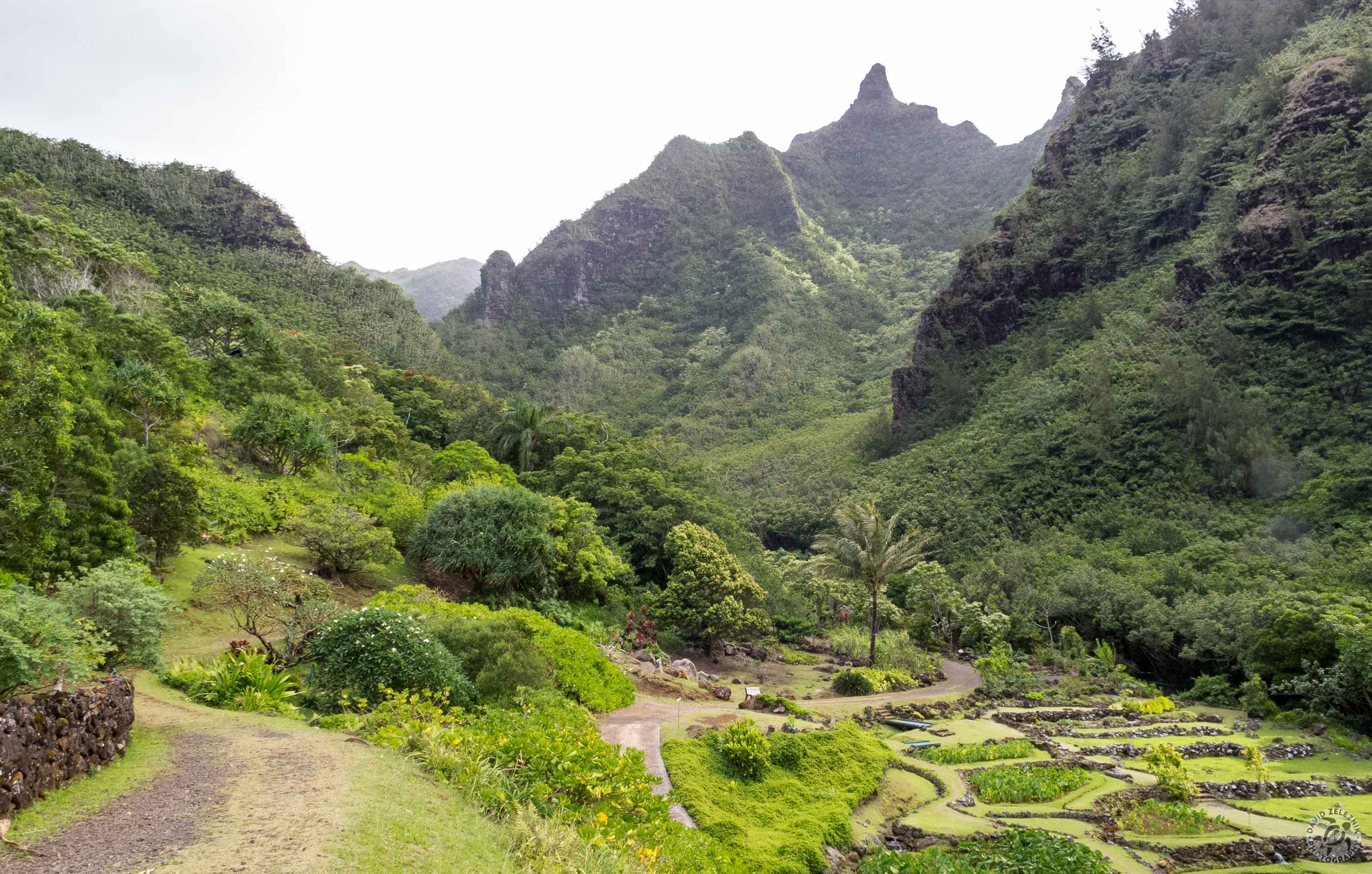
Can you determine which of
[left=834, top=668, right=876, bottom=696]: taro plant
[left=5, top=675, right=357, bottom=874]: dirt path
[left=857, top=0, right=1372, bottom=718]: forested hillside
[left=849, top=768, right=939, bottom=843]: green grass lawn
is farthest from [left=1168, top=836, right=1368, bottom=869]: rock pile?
[left=834, top=668, right=876, bottom=696]: taro plant

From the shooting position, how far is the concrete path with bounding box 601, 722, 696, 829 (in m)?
8.88

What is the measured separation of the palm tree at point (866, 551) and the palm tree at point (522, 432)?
53.8ft

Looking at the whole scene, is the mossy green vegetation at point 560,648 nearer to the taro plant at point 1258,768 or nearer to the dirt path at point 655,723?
the dirt path at point 655,723

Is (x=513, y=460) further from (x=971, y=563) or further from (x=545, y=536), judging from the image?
(x=971, y=563)

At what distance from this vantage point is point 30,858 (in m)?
4.25

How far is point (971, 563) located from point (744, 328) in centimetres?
6498

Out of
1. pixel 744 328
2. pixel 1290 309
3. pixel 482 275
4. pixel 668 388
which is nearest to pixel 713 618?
pixel 1290 309

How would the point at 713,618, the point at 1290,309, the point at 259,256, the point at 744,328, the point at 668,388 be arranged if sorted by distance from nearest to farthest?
the point at 713,618 → the point at 1290,309 → the point at 259,256 → the point at 668,388 → the point at 744,328

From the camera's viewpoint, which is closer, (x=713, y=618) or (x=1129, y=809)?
(x=1129, y=809)

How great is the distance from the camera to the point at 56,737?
5.50 meters

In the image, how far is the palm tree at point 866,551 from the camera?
23.4 m

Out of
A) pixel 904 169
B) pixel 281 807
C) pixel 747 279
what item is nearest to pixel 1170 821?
pixel 281 807

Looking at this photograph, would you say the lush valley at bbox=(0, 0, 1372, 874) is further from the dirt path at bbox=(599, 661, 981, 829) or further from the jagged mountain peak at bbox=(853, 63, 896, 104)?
the jagged mountain peak at bbox=(853, 63, 896, 104)

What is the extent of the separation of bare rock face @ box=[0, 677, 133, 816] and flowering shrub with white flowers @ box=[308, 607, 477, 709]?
11.9 feet
